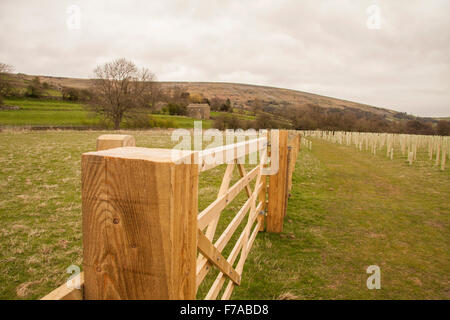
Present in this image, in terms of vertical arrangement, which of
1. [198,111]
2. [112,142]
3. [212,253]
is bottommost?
[212,253]

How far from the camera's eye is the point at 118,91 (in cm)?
3678

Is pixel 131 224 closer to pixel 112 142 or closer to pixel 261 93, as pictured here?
pixel 112 142

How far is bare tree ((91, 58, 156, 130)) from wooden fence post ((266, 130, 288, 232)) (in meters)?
35.9

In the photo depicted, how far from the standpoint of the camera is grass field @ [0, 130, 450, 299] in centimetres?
326

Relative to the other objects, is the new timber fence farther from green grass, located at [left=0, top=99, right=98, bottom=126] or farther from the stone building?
the stone building

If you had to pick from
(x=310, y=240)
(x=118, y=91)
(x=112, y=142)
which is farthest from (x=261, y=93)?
(x=112, y=142)

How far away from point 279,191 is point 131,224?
397 cm

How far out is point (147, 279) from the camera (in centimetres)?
103

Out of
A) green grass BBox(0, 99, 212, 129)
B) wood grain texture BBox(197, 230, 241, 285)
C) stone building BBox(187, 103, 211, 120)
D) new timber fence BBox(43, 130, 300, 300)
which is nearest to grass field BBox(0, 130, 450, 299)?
wood grain texture BBox(197, 230, 241, 285)

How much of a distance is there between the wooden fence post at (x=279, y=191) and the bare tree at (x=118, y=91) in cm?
3593
